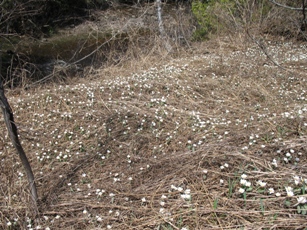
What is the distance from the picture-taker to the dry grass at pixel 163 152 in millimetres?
2479

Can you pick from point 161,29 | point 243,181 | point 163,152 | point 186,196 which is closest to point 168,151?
point 163,152

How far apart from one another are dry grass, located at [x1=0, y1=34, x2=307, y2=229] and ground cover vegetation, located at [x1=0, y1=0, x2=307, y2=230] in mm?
12

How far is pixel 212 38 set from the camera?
9.12 metres

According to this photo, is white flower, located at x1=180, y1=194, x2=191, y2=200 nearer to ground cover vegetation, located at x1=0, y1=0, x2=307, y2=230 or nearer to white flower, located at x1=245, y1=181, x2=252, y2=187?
ground cover vegetation, located at x1=0, y1=0, x2=307, y2=230

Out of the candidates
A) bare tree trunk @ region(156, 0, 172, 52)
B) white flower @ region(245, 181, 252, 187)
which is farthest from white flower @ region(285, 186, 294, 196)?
bare tree trunk @ region(156, 0, 172, 52)

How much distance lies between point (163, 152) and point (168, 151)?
0.08m

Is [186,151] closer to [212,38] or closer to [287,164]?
[287,164]

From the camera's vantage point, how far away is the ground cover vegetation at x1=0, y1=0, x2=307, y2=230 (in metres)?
2.47

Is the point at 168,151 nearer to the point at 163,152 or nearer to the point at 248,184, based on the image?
the point at 163,152

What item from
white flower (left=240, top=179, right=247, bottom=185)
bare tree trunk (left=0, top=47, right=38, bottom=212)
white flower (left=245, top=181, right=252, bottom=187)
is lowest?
white flower (left=245, top=181, right=252, bottom=187)

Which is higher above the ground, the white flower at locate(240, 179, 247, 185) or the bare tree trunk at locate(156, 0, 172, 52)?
the bare tree trunk at locate(156, 0, 172, 52)

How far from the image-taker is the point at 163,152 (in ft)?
11.4

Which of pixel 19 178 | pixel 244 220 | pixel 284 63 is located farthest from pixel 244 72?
pixel 19 178

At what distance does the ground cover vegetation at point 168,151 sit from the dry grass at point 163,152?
12 mm
